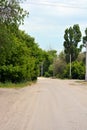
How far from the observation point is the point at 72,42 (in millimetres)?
122938

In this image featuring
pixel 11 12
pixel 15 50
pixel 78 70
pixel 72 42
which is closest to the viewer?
pixel 11 12

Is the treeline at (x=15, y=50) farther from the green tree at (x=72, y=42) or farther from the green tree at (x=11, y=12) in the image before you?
the green tree at (x=72, y=42)

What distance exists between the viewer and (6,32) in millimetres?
32500

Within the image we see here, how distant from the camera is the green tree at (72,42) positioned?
12294 cm

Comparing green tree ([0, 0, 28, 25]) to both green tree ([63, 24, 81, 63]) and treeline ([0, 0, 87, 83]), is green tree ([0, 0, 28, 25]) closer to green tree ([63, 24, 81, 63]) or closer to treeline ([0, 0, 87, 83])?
treeline ([0, 0, 87, 83])

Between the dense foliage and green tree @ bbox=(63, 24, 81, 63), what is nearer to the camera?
the dense foliage

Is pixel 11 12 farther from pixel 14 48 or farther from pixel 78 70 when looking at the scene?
pixel 78 70

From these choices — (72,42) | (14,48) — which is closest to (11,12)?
(14,48)

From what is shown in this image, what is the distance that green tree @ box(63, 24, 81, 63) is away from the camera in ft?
403

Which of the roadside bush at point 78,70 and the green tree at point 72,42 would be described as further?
the green tree at point 72,42


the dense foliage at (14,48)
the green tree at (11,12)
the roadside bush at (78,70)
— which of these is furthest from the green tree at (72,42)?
the green tree at (11,12)

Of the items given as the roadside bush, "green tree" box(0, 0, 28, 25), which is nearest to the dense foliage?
"green tree" box(0, 0, 28, 25)

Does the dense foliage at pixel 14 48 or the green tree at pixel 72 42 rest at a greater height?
the green tree at pixel 72 42

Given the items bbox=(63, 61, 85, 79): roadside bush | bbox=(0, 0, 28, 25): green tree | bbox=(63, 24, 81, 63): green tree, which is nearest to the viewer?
bbox=(0, 0, 28, 25): green tree
